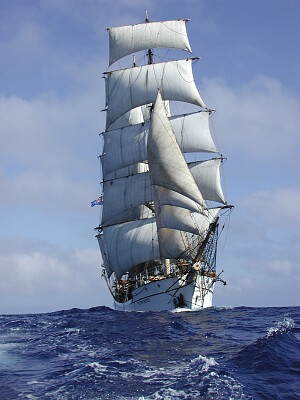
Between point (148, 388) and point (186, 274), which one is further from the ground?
point (186, 274)

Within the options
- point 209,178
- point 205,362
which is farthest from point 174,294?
point 205,362

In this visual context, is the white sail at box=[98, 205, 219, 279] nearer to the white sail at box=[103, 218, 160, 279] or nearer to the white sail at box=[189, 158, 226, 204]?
the white sail at box=[103, 218, 160, 279]

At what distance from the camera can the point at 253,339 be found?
20.8 m

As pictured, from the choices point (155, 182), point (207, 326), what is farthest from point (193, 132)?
point (207, 326)

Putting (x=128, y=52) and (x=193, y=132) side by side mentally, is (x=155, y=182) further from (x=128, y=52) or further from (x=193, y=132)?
(x=128, y=52)

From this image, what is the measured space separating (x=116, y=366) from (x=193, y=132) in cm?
4020

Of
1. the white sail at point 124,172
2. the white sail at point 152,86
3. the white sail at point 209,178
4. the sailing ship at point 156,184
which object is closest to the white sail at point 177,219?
the sailing ship at point 156,184

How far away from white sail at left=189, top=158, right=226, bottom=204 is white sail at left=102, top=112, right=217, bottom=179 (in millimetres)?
1482

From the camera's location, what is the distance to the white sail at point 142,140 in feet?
175

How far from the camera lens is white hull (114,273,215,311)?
41.4 metres

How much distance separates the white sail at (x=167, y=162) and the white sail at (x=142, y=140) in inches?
480

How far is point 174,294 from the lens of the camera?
4141cm

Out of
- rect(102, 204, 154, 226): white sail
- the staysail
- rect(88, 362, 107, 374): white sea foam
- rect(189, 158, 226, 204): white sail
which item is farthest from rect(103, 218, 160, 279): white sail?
rect(88, 362, 107, 374): white sea foam

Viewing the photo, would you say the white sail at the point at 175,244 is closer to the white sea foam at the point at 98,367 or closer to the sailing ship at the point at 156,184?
the sailing ship at the point at 156,184
